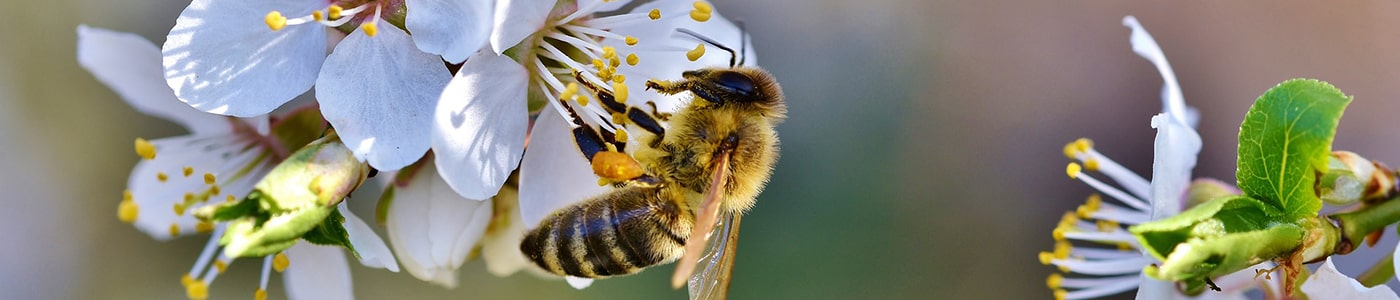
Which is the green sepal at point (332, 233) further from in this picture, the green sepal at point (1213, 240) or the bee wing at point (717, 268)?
the green sepal at point (1213, 240)

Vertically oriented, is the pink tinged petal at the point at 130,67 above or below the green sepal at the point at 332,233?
below

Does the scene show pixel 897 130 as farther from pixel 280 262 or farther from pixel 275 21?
pixel 275 21

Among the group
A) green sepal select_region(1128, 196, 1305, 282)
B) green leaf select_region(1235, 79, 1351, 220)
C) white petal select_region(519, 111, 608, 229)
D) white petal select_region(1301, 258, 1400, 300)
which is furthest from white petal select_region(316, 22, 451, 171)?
white petal select_region(1301, 258, 1400, 300)

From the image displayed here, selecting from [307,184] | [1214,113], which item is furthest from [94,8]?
[1214,113]

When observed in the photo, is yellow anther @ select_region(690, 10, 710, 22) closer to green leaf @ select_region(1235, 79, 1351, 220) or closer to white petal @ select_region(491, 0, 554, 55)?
white petal @ select_region(491, 0, 554, 55)

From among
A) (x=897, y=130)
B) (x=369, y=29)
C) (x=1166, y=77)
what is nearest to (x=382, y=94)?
(x=369, y=29)

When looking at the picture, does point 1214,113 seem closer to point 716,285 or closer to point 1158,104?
point 1158,104

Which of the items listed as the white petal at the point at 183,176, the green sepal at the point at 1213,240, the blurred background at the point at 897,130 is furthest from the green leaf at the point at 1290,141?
the blurred background at the point at 897,130
